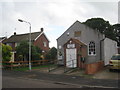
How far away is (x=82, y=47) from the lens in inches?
788

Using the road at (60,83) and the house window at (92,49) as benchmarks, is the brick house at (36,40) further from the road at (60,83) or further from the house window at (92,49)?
the road at (60,83)

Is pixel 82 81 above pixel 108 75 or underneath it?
underneath

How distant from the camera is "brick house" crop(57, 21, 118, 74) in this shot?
19.8 metres

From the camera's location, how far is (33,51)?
25938mm

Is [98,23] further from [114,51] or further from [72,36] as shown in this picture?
[72,36]

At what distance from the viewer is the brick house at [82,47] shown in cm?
1983

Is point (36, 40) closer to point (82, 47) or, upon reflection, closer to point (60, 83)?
point (82, 47)

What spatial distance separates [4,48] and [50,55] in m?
9.38

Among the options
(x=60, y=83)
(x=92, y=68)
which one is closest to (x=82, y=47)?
(x=92, y=68)

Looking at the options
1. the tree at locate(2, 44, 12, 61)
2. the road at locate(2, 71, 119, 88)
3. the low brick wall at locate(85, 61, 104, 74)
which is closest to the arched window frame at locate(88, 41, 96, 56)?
the low brick wall at locate(85, 61, 104, 74)

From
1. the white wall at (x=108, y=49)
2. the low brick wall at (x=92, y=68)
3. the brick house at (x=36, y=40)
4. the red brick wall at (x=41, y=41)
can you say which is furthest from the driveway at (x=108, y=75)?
the red brick wall at (x=41, y=41)

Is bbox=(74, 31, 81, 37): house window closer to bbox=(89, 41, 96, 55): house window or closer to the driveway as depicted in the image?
bbox=(89, 41, 96, 55): house window

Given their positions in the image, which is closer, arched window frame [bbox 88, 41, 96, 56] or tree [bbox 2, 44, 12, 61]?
arched window frame [bbox 88, 41, 96, 56]

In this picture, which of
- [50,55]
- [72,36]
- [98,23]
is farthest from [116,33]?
[72,36]
